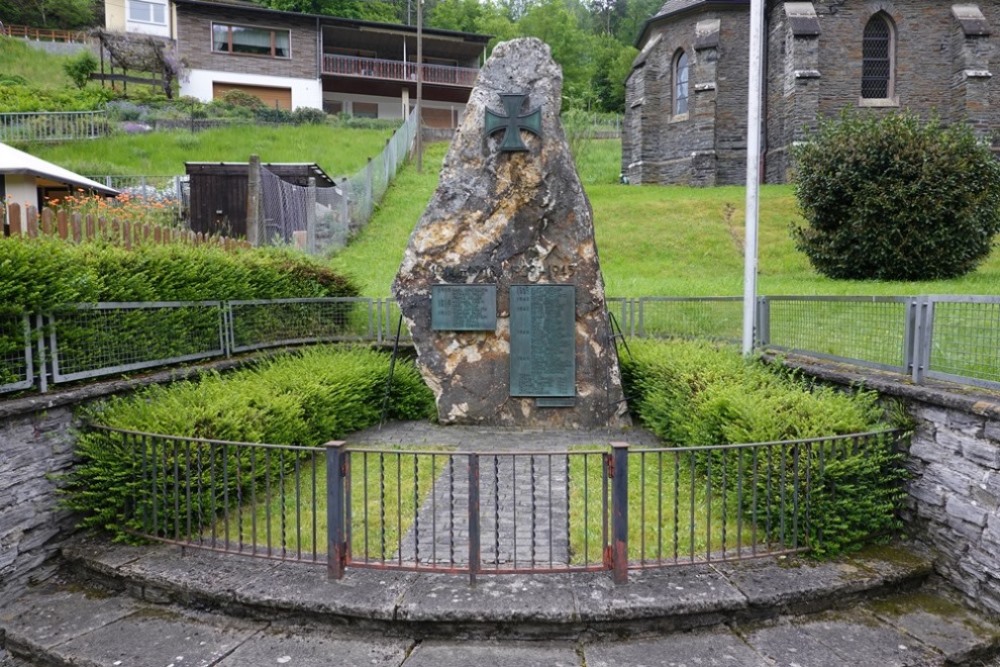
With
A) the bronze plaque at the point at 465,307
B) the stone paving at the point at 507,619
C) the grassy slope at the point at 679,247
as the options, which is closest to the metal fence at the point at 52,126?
the grassy slope at the point at 679,247

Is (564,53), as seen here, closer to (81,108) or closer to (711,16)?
(711,16)

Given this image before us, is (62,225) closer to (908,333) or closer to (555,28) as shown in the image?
(908,333)

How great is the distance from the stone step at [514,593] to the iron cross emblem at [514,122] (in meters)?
5.40

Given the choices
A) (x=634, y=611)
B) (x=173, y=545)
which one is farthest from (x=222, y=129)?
(x=634, y=611)

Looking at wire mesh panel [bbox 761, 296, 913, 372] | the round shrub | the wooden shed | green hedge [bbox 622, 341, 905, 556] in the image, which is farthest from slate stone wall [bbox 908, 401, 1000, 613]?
the wooden shed

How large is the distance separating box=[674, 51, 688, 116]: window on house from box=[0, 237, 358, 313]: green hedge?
22.0 meters

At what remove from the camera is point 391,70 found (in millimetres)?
41906

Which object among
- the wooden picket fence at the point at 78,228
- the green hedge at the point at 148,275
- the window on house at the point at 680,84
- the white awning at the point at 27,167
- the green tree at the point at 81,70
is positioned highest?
the green tree at the point at 81,70

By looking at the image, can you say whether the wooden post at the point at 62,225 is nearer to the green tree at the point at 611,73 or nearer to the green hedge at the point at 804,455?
the green hedge at the point at 804,455

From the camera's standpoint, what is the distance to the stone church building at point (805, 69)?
24.0m

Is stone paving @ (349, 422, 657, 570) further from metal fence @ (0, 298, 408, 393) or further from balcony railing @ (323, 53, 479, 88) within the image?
balcony railing @ (323, 53, 479, 88)

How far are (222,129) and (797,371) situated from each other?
32.5 meters

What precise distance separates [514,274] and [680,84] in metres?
23.3

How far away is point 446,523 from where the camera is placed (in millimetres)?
5352
